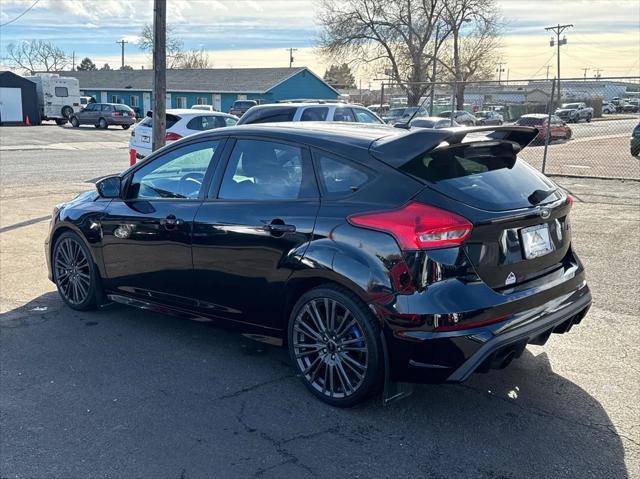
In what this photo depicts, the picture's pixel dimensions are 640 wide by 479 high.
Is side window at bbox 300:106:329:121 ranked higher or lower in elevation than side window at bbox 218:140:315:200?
higher

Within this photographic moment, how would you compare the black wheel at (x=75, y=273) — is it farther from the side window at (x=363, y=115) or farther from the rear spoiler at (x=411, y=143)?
the side window at (x=363, y=115)

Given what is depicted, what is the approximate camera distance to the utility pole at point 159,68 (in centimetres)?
1072

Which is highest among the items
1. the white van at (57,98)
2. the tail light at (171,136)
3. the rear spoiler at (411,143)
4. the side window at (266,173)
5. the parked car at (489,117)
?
the white van at (57,98)

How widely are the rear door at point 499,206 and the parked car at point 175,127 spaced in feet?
40.3


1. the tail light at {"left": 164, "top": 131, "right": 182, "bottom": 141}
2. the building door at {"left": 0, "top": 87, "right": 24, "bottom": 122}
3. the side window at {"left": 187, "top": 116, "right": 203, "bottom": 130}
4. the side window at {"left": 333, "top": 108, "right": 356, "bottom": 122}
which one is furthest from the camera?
the building door at {"left": 0, "top": 87, "right": 24, "bottom": 122}

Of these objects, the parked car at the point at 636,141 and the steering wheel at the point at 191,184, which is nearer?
the steering wheel at the point at 191,184

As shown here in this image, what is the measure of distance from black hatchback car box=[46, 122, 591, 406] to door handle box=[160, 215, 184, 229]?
0.02 m

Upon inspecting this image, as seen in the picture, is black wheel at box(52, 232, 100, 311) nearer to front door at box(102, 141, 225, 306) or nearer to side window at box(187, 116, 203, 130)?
front door at box(102, 141, 225, 306)

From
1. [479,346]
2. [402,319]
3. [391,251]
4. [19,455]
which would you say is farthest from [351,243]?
[19,455]

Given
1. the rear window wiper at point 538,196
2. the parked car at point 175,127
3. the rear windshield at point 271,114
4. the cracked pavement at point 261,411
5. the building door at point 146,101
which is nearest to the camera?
the cracked pavement at point 261,411

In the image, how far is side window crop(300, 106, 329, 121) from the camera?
12828 mm

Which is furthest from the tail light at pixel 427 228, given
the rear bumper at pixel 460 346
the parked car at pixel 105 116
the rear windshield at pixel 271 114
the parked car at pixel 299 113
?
the parked car at pixel 105 116

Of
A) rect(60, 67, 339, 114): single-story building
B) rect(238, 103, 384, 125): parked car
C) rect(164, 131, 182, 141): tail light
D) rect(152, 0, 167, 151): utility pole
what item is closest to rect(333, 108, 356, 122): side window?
rect(238, 103, 384, 125): parked car

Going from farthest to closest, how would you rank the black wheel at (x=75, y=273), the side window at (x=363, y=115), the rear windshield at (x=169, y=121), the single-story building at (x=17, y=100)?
the single-story building at (x=17, y=100)
the rear windshield at (x=169, y=121)
the side window at (x=363, y=115)
the black wheel at (x=75, y=273)
